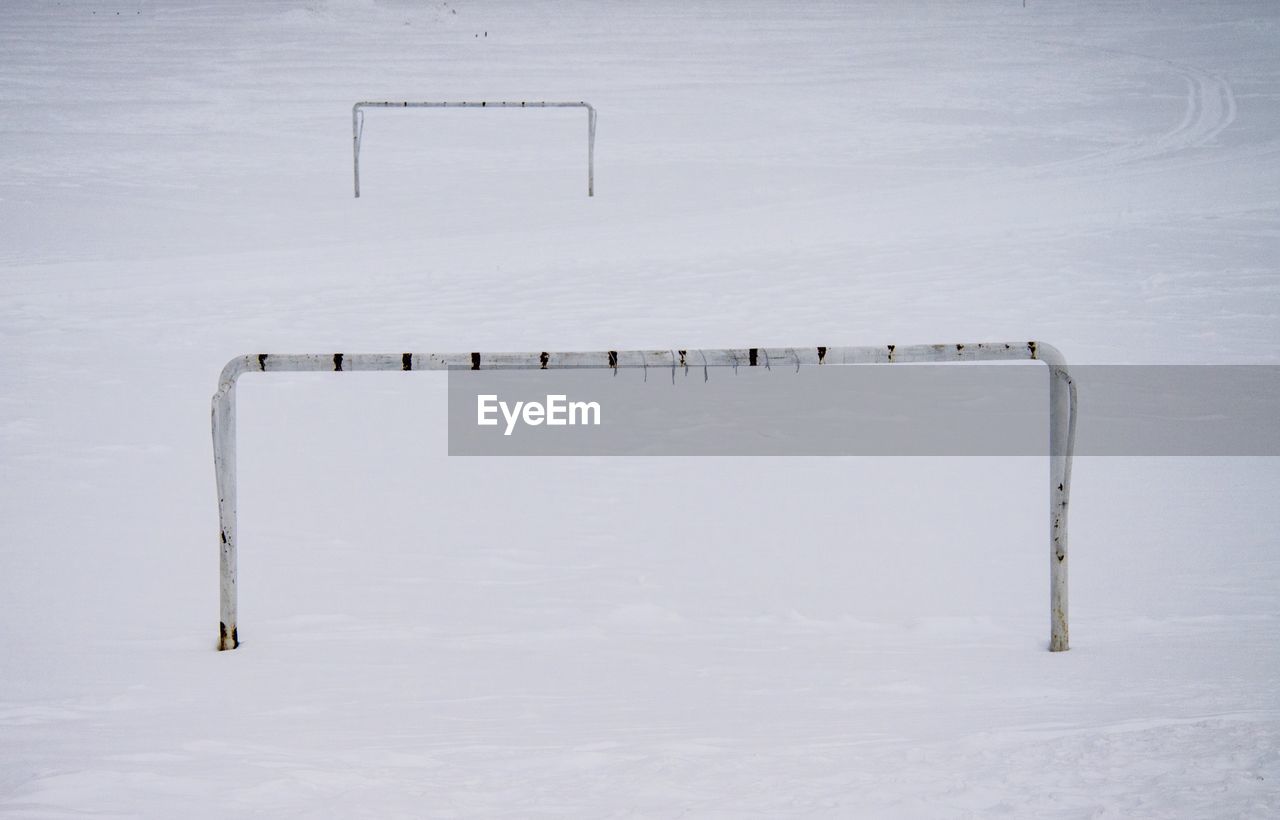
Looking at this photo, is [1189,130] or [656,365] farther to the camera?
[1189,130]

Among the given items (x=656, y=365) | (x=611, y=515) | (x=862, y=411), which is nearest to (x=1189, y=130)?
(x=862, y=411)

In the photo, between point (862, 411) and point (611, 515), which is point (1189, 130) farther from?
point (611, 515)

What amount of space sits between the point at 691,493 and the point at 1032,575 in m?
1.71

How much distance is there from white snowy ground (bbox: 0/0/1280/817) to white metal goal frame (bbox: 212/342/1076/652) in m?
0.24

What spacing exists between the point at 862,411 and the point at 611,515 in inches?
84.4

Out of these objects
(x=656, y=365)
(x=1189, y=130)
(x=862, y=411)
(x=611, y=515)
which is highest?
(x=1189, y=130)

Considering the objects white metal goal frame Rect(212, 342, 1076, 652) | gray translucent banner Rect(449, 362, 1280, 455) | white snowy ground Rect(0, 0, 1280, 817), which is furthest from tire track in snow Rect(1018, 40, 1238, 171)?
white metal goal frame Rect(212, 342, 1076, 652)

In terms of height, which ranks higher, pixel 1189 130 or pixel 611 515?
pixel 1189 130

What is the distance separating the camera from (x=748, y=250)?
12172 millimetres

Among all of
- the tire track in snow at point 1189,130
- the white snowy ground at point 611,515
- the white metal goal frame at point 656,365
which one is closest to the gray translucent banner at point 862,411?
the white snowy ground at point 611,515

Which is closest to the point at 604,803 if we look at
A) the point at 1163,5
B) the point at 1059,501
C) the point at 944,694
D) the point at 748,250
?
the point at 944,694

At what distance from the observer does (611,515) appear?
19.3 feet

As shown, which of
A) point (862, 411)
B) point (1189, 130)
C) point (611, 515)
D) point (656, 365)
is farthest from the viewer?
point (1189, 130)

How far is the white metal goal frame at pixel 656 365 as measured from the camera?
3.96 metres
